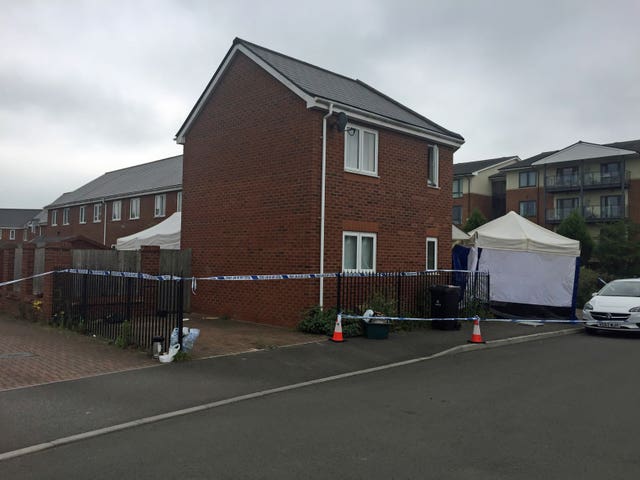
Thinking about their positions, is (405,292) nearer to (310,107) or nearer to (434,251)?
(434,251)

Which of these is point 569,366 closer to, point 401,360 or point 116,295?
point 401,360

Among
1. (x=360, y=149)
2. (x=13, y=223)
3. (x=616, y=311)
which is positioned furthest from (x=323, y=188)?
(x=13, y=223)

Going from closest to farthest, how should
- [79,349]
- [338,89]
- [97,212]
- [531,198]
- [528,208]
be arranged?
[79,349] → [338,89] → [97,212] → [531,198] → [528,208]

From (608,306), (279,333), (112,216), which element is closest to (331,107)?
(279,333)

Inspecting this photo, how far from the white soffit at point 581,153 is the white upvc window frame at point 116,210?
1316 inches

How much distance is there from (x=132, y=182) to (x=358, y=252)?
2631 cm

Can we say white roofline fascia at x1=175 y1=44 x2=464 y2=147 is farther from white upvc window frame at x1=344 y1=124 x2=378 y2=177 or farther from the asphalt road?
the asphalt road

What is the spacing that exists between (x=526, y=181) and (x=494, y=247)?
33.6 m

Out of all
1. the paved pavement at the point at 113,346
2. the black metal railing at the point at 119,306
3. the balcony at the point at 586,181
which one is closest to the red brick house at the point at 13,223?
the balcony at the point at 586,181

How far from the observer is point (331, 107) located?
1266cm

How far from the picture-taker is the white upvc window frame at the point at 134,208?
105 feet

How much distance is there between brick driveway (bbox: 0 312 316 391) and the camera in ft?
26.0

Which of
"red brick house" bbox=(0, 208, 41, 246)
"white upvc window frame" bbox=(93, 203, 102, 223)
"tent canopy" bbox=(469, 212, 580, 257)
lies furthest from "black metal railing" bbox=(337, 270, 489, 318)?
"red brick house" bbox=(0, 208, 41, 246)

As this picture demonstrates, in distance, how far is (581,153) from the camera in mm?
43438
